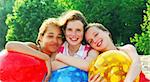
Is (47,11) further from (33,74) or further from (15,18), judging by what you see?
(33,74)

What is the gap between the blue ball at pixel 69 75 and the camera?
3525 millimetres

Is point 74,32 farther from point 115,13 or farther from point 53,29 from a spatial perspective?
point 115,13

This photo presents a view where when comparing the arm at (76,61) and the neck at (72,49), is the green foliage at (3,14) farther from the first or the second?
the arm at (76,61)

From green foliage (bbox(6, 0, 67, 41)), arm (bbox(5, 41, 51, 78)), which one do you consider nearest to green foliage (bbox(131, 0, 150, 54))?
green foliage (bbox(6, 0, 67, 41))

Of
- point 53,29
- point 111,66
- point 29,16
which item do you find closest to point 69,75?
point 111,66

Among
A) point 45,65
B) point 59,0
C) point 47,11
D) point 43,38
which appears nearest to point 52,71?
point 45,65

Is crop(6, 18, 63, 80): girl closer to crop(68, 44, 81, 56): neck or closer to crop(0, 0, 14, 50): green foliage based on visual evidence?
crop(68, 44, 81, 56): neck

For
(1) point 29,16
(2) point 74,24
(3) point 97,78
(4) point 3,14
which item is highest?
(2) point 74,24

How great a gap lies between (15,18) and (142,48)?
25.2ft

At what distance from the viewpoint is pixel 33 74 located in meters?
3.67

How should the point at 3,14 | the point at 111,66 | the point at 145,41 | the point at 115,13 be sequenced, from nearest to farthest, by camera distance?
1. the point at 111,66
2. the point at 145,41
3. the point at 115,13
4. the point at 3,14

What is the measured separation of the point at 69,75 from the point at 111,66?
1.14 feet

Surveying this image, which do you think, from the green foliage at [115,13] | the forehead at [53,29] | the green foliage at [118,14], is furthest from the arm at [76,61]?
the green foliage at [118,14]

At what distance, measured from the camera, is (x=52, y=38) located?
149 inches
